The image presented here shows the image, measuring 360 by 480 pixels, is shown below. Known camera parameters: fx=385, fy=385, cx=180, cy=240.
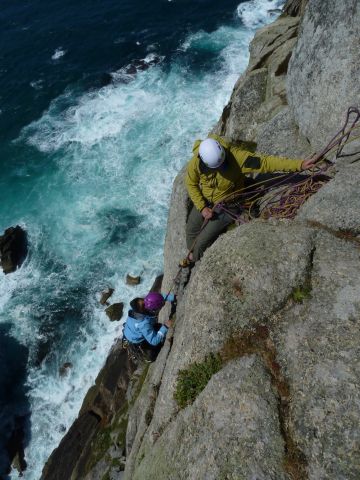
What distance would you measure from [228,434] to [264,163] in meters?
7.40

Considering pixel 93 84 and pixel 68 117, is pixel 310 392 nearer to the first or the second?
pixel 68 117

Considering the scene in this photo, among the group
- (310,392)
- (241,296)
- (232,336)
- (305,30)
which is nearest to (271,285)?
(241,296)

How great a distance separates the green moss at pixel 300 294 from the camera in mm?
9070

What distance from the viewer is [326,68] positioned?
12742mm

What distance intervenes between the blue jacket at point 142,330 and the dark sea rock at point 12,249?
68.4 feet

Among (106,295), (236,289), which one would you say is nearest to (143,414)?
(236,289)

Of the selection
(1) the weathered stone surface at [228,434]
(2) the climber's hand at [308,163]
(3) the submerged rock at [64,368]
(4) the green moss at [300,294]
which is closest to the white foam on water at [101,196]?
(3) the submerged rock at [64,368]

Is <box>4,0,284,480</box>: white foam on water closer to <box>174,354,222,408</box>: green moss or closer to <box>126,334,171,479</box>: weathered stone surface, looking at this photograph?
<box>126,334,171,479</box>: weathered stone surface

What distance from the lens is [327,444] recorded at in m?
7.07

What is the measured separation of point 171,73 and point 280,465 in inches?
1636

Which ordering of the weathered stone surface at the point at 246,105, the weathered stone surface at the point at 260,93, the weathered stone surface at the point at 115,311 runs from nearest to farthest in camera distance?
the weathered stone surface at the point at 260,93
the weathered stone surface at the point at 246,105
the weathered stone surface at the point at 115,311

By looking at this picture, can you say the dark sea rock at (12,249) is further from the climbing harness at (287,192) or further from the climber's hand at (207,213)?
the climber's hand at (207,213)

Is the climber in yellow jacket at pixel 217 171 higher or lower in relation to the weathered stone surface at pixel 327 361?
higher

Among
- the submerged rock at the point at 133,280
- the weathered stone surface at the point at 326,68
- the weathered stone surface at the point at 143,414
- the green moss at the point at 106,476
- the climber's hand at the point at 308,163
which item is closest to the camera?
the climber's hand at the point at 308,163
